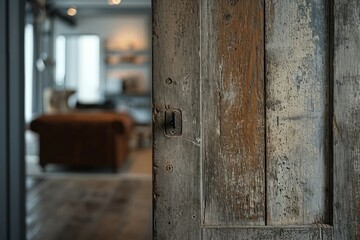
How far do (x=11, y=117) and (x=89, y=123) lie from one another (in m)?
3.68

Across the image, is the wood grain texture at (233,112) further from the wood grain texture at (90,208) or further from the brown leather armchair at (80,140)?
the brown leather armchair at (80,140)

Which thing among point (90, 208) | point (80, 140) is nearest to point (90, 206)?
point (90, 208)

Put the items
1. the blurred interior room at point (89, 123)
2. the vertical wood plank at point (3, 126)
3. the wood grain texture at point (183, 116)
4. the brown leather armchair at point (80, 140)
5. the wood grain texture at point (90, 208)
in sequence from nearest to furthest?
the wood grain texture at point (183, 116) < the vertical wood plank at point (3, 126) < the wood grain texture at point (90, 208) < the blurred interior room at point (89, 123) < the brown leather armchair at point (80, 140)

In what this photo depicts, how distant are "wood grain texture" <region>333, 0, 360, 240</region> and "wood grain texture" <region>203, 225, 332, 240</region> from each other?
0.16 feet

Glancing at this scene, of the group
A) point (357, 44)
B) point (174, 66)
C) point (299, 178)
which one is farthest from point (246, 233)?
point (357, 44)

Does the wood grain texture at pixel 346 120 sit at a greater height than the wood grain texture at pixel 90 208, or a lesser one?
greater

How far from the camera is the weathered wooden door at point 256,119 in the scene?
1512 mm

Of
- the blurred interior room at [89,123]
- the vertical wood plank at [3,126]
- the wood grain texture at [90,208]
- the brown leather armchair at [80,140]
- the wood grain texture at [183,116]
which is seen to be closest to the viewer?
the wood grain texture at [183,116]

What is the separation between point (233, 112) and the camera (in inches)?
60.7

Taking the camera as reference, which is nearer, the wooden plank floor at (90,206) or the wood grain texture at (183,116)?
the wood grain texture at (183,116)

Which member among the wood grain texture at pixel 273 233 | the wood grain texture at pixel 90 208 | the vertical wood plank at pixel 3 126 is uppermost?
the vertical wood plank at pixel 3 126

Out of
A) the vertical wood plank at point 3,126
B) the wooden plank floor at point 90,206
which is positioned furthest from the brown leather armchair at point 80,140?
the vertical wood plank at point 3,126

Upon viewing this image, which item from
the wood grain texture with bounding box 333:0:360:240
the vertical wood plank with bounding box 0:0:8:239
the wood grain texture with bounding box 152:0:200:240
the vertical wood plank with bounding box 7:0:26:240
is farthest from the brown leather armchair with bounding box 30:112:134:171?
the wood grain texture with bounding box 333:0:360:240

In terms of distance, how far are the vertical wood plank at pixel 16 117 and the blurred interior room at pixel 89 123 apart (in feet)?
3.76
